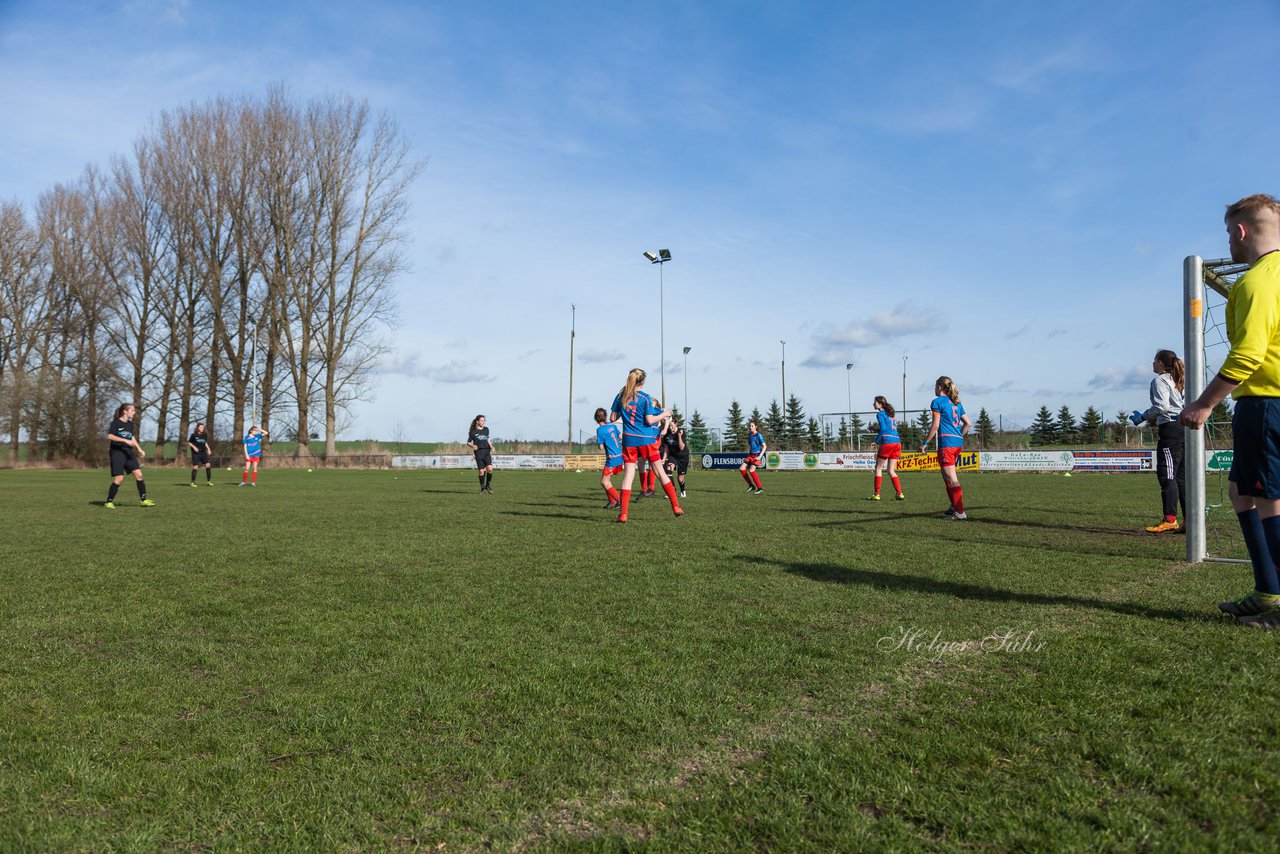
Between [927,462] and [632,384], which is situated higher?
[632,384]

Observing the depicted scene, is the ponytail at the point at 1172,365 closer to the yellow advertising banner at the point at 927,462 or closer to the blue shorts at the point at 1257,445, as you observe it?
the blue shorts at the point at 1257,445

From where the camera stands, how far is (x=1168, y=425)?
29.8 feet

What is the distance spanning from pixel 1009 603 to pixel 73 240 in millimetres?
55083

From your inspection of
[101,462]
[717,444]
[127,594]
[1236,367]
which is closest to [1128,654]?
[1236,367]

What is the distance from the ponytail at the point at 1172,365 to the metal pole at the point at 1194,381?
2856 millimetres

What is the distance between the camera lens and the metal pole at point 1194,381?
252 inches

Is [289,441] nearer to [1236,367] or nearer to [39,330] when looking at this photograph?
[39,330]

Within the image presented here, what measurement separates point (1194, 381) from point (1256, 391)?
267 cm

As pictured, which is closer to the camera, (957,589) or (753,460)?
(957,589)

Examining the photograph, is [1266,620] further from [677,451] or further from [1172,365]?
[677,451]

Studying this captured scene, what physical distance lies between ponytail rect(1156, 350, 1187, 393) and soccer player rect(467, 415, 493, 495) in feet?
44.8

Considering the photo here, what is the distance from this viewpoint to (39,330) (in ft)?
147

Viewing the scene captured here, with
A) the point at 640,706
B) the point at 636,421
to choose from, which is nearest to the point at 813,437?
the point at 636,421

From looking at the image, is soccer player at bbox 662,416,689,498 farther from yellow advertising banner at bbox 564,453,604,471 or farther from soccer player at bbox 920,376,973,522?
yellow advertising banner at bbox 564,453,604,471
